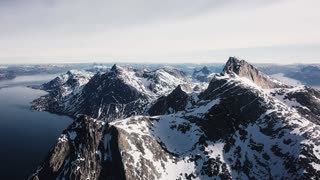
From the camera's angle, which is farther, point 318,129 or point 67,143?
point 318,129

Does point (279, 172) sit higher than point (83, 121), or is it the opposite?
point (83, 121)

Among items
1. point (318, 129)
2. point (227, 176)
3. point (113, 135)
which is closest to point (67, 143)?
point (113, 135)

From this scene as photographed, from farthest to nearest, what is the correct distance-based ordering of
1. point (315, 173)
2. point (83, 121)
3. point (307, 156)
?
point (83, 121) < point (307, 156) < point (315, 173)

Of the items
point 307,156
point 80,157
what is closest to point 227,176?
point 307,156

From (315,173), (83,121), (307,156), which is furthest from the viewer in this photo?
(83,121)

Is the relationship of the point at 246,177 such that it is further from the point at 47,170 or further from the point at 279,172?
the point at 47,170

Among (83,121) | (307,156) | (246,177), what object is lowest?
(246,177)

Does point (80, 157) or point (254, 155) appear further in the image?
point (254, 155)

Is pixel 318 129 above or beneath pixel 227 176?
above

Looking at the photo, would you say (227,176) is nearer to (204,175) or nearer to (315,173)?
(204,175)
